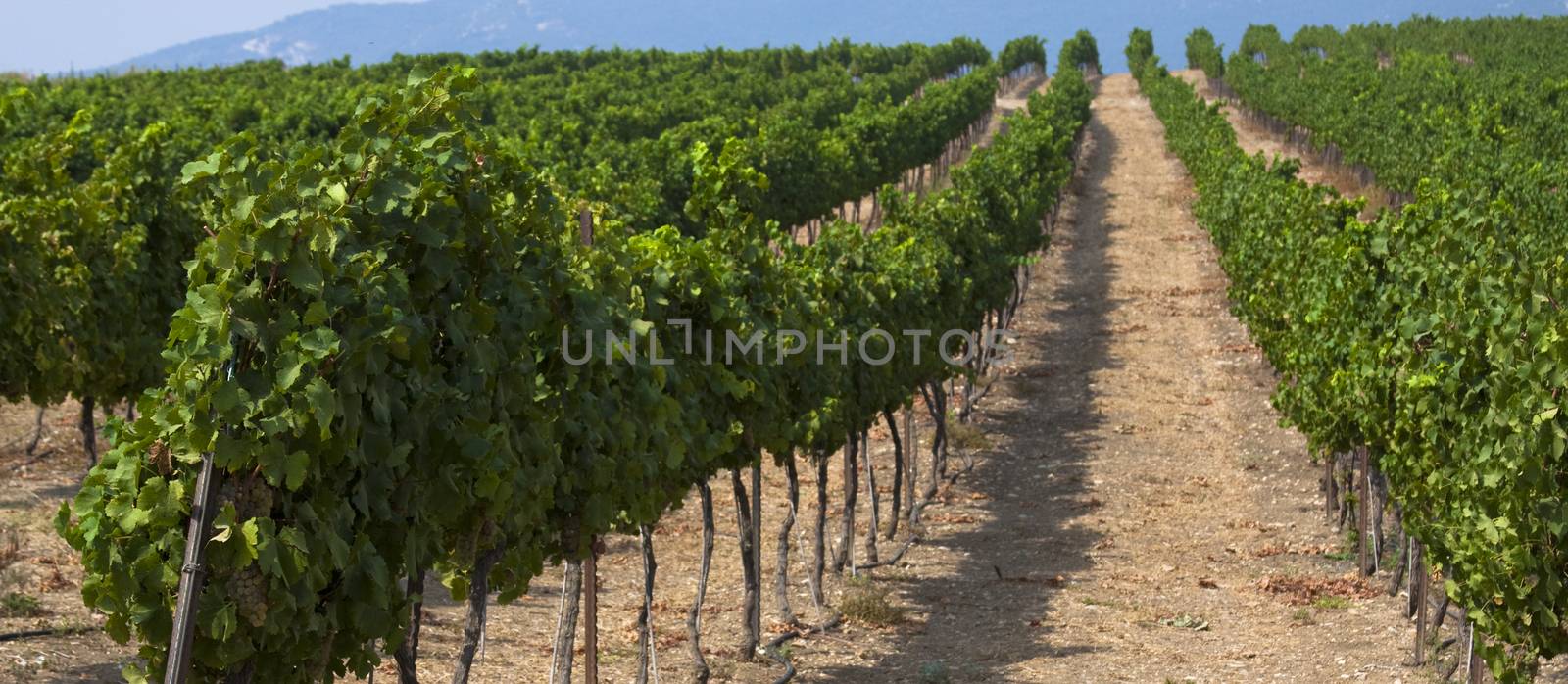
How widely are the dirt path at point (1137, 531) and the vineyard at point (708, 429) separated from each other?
0.08 metres

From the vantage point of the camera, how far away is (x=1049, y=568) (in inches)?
653

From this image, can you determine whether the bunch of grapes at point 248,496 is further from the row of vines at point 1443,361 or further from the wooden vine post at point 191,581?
the row of vines at point 1443,361

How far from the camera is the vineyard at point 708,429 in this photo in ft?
19.9

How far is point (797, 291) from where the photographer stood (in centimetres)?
1352

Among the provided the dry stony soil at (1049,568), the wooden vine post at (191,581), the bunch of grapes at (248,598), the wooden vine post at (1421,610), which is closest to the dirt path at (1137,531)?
the dry stony soil at (1049,568)

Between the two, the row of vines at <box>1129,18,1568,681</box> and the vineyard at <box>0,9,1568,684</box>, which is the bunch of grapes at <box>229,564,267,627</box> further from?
the row of vines at <box>1129,18,1568,681</box>

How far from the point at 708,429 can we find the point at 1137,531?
28.8 feet

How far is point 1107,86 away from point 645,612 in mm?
95370

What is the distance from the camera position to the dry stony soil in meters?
12.6

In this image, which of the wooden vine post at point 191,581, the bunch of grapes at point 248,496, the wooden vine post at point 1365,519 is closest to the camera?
the wooden vine post at point 191,581

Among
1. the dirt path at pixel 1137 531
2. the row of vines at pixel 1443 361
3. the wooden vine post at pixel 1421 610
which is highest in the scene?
the row of vines at pixel 1443 361

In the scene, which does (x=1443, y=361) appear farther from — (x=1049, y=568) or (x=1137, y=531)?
(x=1137, y=531)

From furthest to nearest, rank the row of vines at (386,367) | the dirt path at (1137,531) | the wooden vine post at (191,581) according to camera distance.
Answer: the dirt path at (1137,531) < the row of vines at (386,367) < the wooden vine post at (191,581)

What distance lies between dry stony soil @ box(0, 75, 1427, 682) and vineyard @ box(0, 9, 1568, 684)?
0.27ft
